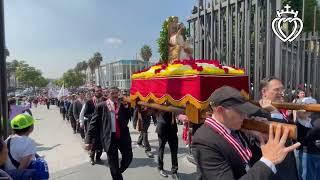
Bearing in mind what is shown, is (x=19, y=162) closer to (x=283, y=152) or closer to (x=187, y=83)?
(x=187, y=83)

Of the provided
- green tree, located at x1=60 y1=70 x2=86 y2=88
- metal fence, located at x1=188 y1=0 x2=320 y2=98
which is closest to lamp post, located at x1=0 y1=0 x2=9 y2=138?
metal fence, located at x1=188 y1=0 x2=320 y2=98

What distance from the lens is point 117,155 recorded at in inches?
261

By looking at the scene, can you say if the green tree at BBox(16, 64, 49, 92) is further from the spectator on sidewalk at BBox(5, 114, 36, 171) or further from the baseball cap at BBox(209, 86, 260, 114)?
the baseball cap at BBox(209, 86, 260, 114)

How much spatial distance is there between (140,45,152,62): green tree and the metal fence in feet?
250

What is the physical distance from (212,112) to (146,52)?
83.1 m

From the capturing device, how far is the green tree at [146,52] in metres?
84.9

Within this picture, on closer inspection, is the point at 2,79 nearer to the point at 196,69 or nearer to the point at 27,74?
the point at 196,69

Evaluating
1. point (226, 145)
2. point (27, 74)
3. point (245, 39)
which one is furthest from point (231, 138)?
point (27, 74)

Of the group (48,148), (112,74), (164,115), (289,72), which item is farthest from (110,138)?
(112,74)

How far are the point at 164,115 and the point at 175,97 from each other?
261 cm

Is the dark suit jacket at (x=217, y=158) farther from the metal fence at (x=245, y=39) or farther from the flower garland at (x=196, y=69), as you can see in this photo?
the metal fence at (x=245, y=39)

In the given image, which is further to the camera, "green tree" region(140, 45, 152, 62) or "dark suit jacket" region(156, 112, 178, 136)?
"green tree" region(140, 45, 152, 62)

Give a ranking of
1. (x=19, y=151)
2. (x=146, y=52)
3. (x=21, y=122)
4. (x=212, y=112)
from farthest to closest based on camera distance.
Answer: (x=146, y=52)
(x=21, y=122)
(x=19, y=151)
(x=212, y=112)

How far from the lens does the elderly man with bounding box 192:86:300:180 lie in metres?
2.19
